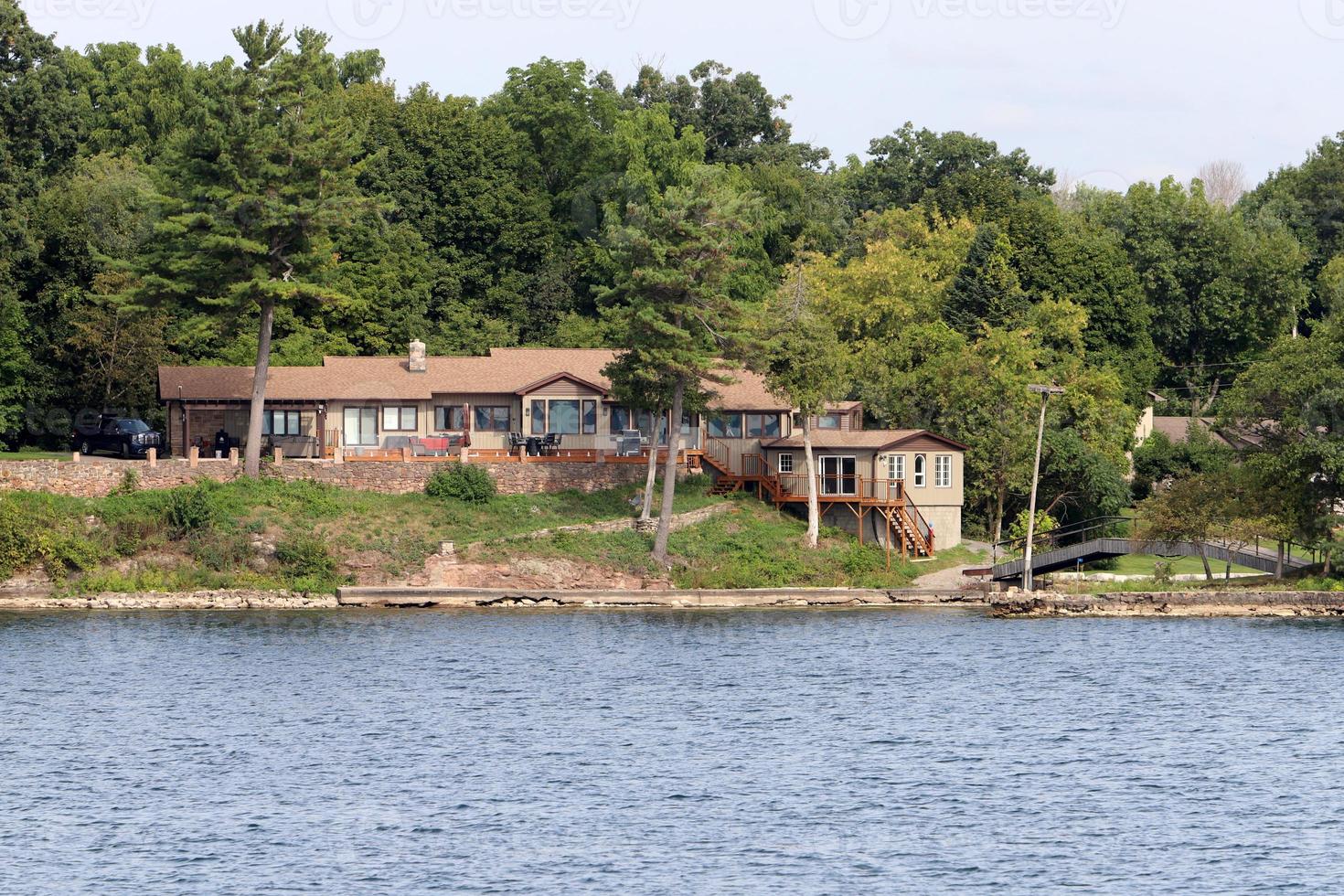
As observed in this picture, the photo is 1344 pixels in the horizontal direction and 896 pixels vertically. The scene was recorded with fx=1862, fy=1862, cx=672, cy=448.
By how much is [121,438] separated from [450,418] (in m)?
13.2

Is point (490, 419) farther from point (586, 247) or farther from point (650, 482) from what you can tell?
point (586, 247)

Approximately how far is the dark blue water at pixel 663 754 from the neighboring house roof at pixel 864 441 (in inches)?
385

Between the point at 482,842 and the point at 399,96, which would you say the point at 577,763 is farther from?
the point at 399,96

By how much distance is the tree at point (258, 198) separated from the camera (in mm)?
69125

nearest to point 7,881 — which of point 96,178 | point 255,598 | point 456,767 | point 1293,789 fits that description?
point 456,767

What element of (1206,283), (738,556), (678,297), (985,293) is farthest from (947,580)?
(1206,283)

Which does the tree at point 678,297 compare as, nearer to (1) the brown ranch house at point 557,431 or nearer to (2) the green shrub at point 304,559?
(1) the brown ranch house at point 557,431

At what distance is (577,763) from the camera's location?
42438 mm

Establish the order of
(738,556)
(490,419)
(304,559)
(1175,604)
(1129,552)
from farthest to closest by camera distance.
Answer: (490,419), (1129,552), (738,556), (1175,604), (304,559)

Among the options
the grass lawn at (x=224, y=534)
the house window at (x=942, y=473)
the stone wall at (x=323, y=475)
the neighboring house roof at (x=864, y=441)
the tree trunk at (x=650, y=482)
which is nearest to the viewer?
the grass lawn at (x=224, y=534)

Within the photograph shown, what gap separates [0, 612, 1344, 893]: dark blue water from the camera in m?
34.2

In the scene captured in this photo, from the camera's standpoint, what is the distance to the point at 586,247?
102m

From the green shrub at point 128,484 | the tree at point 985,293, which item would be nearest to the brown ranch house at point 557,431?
the green shrub at point 128,484

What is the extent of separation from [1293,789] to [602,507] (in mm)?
34950
